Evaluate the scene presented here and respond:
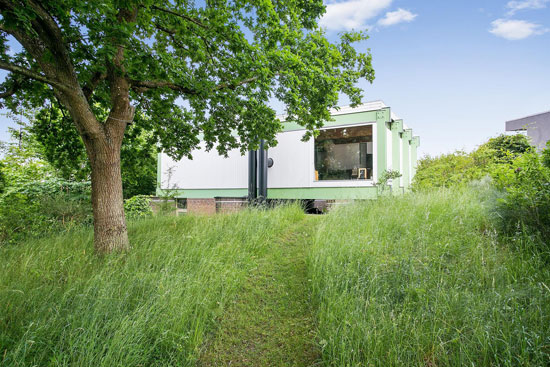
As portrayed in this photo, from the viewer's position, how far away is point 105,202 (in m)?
3.96

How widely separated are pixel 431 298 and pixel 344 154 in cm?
861

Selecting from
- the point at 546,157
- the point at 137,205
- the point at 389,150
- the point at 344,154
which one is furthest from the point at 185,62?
the point at 389,150

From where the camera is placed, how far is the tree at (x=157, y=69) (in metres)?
3.24

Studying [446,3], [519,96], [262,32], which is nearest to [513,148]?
[519,96]

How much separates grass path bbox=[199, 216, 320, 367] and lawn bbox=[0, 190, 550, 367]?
0.6 inches

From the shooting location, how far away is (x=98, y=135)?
153 inches

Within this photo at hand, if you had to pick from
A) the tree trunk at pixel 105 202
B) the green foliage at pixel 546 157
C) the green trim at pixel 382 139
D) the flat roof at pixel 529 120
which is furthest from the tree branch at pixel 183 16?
the flat roof at pixel 529 120

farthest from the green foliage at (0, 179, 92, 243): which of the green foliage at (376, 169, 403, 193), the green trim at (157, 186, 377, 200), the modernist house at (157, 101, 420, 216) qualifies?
the green foliage at (376, 169, 403, 193)

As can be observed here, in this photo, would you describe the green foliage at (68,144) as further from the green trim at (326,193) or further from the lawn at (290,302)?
the green trim at (326,193)

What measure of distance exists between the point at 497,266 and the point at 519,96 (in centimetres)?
1083

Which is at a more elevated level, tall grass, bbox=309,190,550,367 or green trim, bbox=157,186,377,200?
green trim, bbox=157,186,377,200

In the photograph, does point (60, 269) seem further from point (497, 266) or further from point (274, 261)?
point (497, 266)

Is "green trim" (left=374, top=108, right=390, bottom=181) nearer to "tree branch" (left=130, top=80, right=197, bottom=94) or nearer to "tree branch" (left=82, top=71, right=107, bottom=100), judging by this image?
"tree branch" (left=130, top=80, right=197, bottom=94)

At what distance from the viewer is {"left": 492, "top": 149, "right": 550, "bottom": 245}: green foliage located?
3148 millimetres
